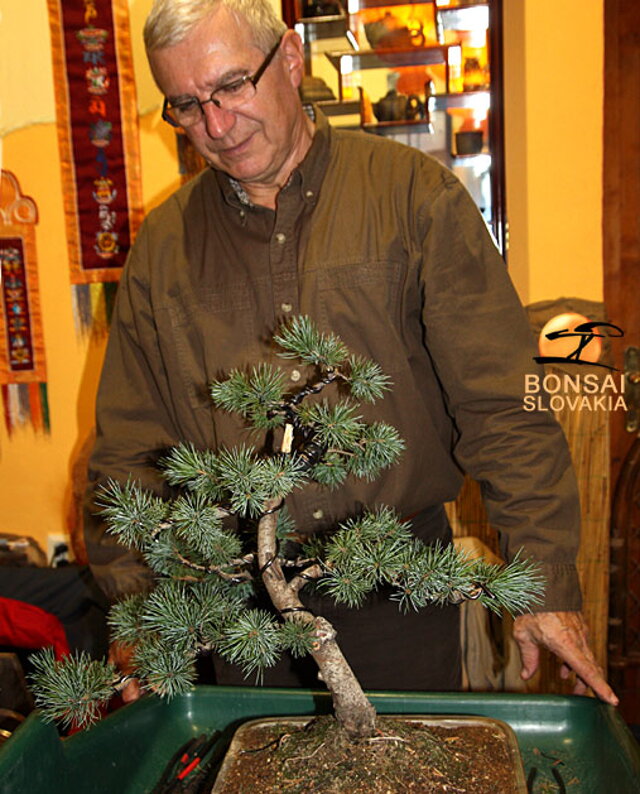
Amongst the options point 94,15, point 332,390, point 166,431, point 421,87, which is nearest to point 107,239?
point 94,15

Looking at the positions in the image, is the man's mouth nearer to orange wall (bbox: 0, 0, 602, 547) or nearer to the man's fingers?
the man's fingers

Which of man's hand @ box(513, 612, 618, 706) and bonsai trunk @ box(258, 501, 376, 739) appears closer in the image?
bonsai trunk @ box(258, 501, 376, 739)

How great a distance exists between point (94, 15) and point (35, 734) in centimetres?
240

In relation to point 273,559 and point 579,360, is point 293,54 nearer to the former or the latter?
point 273,559

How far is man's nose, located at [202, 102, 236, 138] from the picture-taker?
3.98 feet

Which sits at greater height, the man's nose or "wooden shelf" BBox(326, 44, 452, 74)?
"wooden shelf" BBox(326, 44, 452, 74)

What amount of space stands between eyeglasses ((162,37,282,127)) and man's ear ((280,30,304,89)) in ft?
0.07

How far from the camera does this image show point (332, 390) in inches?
48.2

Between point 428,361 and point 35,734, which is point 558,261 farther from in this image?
point 35,734

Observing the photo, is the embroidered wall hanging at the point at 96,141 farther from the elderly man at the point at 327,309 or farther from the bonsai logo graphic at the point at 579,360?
the bonsai logo graphic at the point at 579,360

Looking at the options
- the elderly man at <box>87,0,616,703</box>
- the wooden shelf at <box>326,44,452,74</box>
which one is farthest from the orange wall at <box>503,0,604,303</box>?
the elderly man at <box>87,0,616,703</box>

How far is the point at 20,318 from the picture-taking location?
2.75m

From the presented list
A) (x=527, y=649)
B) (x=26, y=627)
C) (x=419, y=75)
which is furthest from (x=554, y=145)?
(x=26, y=627)

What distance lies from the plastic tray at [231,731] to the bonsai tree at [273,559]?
0.14 ft
